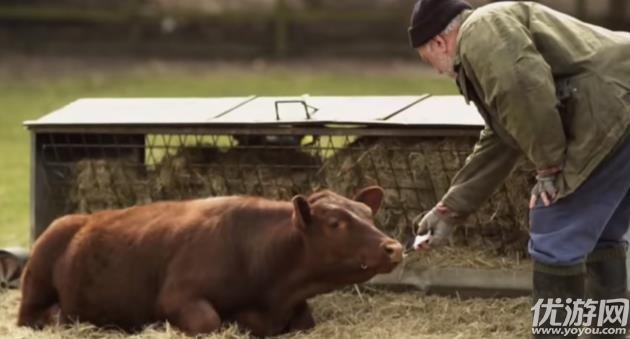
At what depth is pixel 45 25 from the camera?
25.7 m

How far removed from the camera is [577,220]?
589cm

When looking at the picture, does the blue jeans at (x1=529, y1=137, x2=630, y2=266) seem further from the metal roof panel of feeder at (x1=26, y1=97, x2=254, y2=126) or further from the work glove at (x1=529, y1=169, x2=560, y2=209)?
the metal roof panel of feeder at (x1=26, y1=97, x2=254, y2=126)

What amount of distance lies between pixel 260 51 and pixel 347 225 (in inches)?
727

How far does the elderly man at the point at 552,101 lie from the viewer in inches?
223

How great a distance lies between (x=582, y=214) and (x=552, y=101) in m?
0.55

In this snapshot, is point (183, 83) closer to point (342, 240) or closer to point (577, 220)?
point (342, 240)

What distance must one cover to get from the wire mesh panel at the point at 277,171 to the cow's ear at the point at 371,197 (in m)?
0.71

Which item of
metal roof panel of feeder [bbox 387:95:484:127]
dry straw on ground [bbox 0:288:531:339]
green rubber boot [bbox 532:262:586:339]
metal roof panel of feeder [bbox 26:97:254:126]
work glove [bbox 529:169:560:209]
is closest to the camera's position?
work glove [bbox 529:169:560:209]

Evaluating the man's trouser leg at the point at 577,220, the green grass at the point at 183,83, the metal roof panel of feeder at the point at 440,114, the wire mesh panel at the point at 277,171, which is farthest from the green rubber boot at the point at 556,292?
the green grass at the point at 183,83

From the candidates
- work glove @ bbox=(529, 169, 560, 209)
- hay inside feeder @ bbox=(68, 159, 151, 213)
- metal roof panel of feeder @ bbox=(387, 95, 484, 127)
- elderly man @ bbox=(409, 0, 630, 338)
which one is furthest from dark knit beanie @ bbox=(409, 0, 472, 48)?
hay inside feeder @ bbox=(68, 159, 151, 213)

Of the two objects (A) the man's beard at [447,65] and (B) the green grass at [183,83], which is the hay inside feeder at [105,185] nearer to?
(A) the man's beard at [447,65]

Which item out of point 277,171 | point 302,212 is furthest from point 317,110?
point 302,212

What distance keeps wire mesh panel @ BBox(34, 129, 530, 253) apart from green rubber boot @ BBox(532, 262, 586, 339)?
177 centimetres

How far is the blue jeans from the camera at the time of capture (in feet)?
19.4
